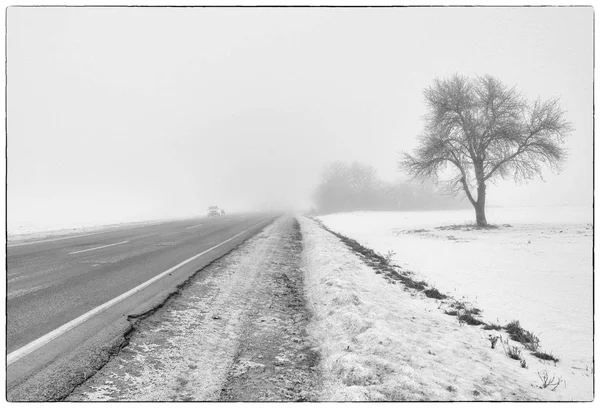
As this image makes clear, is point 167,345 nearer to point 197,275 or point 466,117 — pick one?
point 197,275

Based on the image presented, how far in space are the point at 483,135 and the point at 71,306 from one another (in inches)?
876

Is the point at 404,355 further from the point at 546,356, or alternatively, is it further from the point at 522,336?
the point at 522,336

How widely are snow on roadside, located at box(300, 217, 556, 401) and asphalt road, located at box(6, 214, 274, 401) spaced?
246cm

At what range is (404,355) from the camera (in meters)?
3.12

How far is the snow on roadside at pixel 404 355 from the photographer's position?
2.54 metres

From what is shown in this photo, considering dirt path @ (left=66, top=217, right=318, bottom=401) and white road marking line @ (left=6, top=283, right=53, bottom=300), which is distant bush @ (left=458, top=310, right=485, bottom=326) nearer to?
dirt path @ (left=66, top=217, right=318, bottom=401)

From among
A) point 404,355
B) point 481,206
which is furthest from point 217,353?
point 481,206

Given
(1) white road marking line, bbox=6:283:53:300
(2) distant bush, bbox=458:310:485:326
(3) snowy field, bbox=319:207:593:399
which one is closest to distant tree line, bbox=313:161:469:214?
(3) snowy field, bbox=319:207:593:399

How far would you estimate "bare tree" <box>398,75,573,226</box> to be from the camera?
1784cm

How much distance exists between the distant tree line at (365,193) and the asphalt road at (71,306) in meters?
61.1

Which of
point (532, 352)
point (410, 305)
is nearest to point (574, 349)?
point (532, 352)

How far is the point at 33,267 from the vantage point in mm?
A: 7492

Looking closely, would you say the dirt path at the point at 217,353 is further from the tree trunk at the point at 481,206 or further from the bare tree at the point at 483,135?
the tree trunk at the point at 481,206

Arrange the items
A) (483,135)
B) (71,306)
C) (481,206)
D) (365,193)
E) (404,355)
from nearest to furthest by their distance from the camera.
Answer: (404,355) < (71,306) < (483,135) < (481,206) < (365,193)
